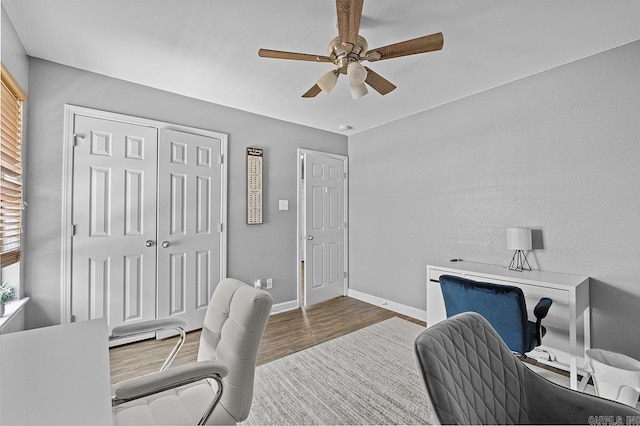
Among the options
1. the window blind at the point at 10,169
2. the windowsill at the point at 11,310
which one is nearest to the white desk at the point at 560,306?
the windowsill at the point at 11,310

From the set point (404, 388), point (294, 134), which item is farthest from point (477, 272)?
point (294, 134)

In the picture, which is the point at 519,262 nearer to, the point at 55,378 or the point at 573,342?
the point at 573,342

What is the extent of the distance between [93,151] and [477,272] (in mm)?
3645

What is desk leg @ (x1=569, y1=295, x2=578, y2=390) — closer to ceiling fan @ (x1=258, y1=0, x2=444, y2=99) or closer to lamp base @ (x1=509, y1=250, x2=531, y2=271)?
lamp base @ (x1=509, y1=250, x2=531, y2=271)

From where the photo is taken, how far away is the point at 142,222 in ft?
9.34

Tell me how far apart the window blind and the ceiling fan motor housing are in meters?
2.01

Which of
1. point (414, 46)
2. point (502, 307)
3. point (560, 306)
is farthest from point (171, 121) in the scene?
point (560, 306)

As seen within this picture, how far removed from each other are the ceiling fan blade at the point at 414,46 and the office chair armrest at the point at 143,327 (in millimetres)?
1935

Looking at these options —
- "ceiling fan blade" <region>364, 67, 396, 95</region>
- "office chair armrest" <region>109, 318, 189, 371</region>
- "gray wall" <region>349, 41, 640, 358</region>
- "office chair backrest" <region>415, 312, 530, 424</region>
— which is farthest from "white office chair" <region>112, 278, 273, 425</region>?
"gray wall" <region>349, 41, 640, 358</region>

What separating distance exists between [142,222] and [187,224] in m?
0.42

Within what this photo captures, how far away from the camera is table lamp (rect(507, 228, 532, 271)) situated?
8.45 feet

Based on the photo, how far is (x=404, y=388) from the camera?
2.11 meters

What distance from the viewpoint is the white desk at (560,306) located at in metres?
2.09

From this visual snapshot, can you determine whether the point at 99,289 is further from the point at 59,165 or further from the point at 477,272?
the point at 477,272
